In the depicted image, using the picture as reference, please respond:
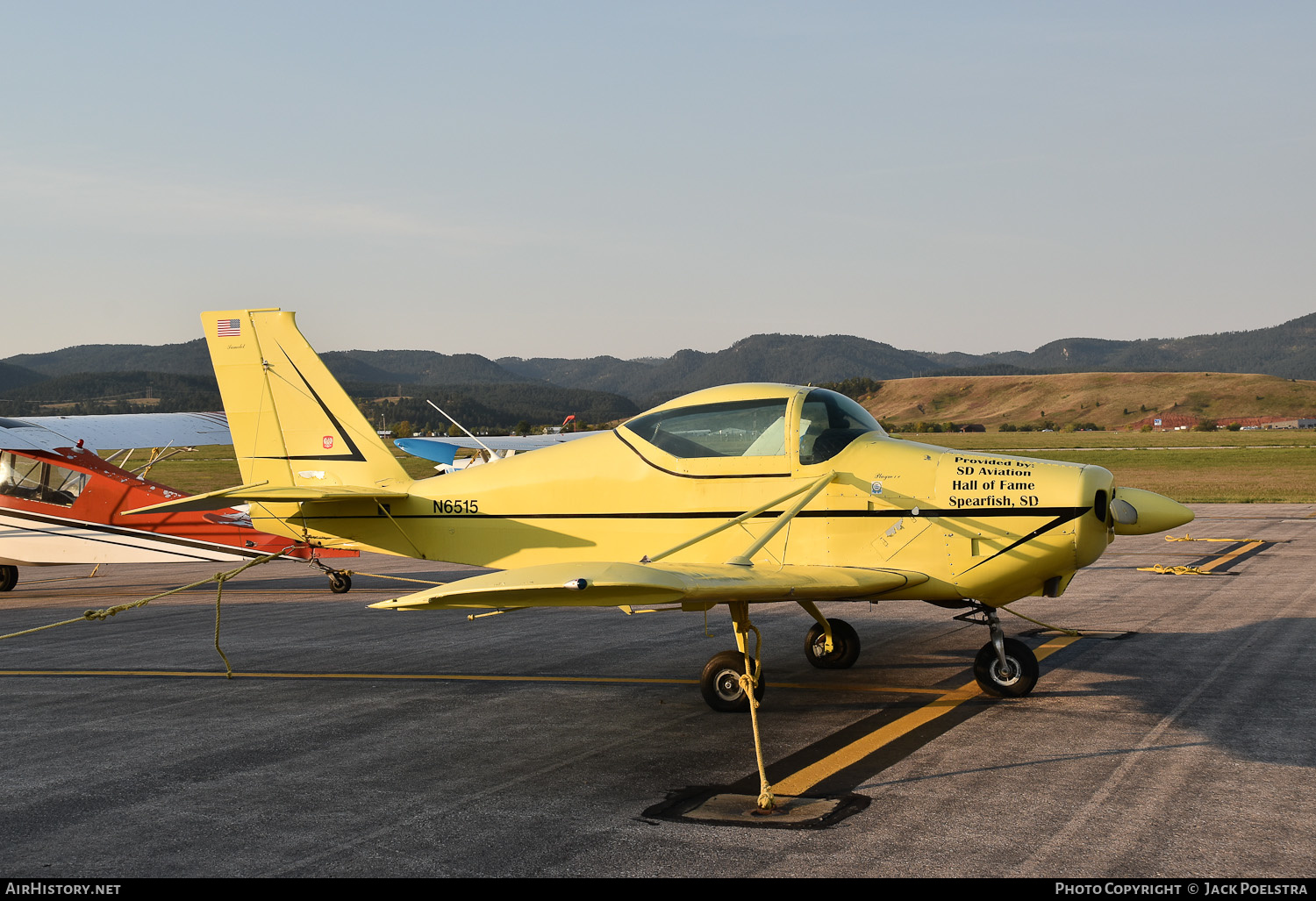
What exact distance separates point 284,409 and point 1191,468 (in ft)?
186

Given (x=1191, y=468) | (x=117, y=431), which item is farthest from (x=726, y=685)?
(x=1191, y=468)

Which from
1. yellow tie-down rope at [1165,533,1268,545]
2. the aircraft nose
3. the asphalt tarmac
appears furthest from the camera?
yellow tie-down rope at [1165,533,1268,545]

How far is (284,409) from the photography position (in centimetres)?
1149

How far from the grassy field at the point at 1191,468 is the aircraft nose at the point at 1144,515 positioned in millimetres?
31138

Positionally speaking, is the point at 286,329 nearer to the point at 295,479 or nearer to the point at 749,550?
the point at 295,479

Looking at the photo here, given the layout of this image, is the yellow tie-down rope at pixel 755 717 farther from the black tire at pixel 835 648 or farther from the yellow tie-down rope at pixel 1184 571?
the yellow tie-down rope at pixel 1184 571

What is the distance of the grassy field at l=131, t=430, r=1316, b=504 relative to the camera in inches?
1596

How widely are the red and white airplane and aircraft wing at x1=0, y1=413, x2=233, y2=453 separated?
2.49 feet

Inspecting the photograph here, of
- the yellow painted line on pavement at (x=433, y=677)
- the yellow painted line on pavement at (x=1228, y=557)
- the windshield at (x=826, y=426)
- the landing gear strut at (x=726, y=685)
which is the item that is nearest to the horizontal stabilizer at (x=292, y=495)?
the yellow painted line on pavement at (x=433, y=677)

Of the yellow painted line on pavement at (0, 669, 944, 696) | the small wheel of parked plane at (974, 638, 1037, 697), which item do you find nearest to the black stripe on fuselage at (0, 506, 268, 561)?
the yellow painted line on pavement at (0, 669, 944, 696)

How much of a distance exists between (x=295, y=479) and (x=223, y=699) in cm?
282

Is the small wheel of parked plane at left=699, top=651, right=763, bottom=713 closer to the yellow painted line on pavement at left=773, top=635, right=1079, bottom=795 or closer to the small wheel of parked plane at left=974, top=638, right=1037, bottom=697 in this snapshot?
the yellow painted line on pavement at left=773, top=635, right=1079, bottom=795

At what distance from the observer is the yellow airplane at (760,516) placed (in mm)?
8336

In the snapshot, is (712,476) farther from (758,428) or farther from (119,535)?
(119,535)
